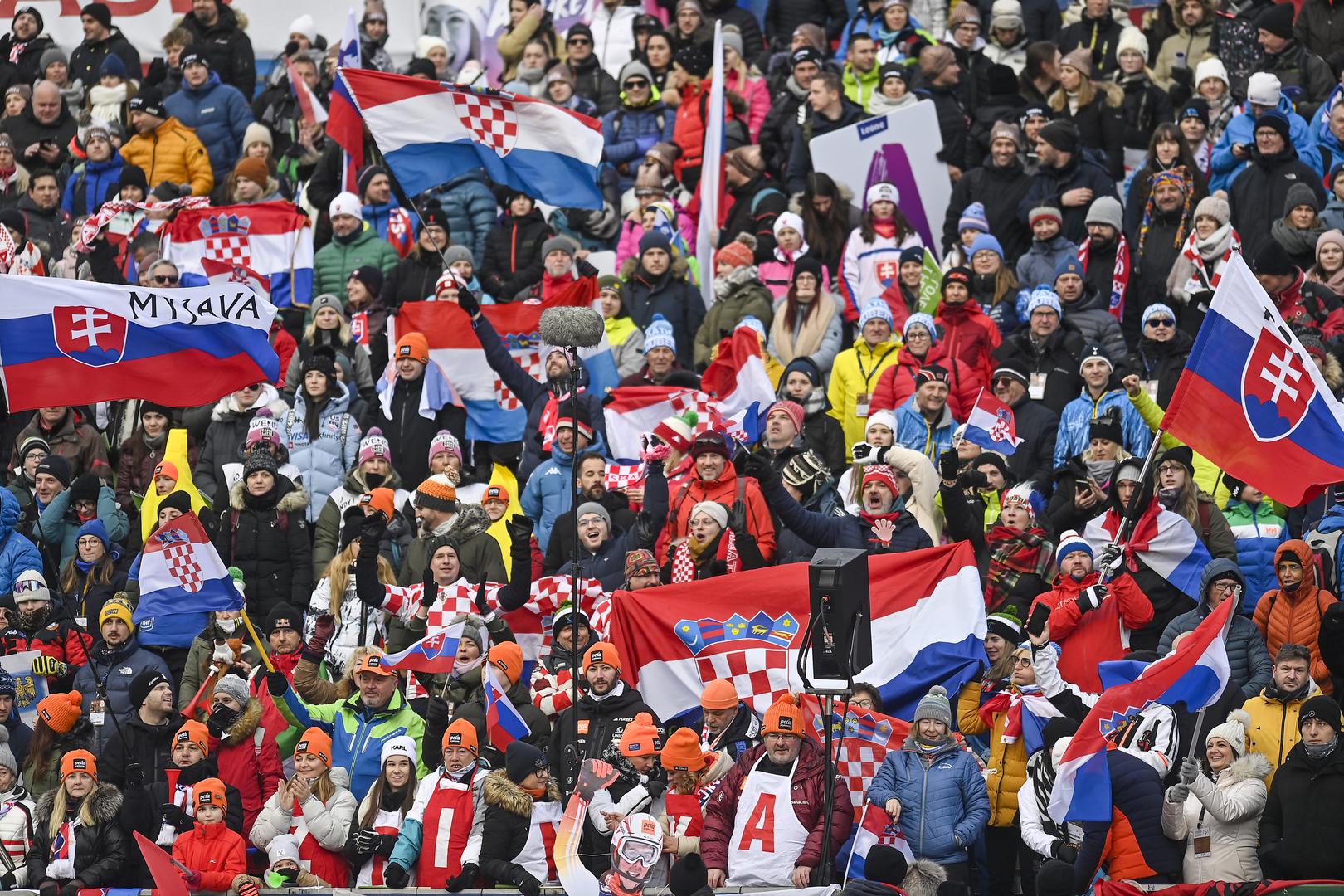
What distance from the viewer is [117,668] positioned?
582 inches

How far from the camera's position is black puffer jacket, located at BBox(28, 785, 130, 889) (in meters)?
13.2

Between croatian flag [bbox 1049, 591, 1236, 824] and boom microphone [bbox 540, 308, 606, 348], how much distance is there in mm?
3160

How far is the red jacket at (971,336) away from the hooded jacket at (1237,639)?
3138 millimetres

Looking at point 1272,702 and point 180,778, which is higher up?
point 1272,702

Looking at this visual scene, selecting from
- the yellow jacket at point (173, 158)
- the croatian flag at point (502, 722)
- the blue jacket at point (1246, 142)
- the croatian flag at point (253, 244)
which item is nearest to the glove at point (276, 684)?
the croatian flag at point (502, 722)

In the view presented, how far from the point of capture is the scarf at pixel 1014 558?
14.0 m

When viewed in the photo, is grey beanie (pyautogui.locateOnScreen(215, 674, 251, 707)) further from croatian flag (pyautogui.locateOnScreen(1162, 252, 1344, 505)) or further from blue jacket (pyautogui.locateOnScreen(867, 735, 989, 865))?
croatian flag (pyautogui.locateOnScreen(1162, 252, 1344, 505))

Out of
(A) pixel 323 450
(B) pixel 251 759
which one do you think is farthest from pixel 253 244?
(B) pixel 251 759

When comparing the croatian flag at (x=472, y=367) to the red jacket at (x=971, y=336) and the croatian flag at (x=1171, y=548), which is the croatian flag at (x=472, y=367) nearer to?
the red jacket at (x=971, y=336)

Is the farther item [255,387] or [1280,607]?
[255,387]

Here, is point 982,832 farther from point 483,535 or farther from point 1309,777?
point 483,535

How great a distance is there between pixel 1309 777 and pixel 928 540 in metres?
3.08

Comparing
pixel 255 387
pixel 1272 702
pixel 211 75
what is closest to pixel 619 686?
pixel 1272 702

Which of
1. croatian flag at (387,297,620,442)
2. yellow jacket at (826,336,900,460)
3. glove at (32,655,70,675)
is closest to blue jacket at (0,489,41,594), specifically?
glove at (32,655,70,675)
